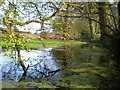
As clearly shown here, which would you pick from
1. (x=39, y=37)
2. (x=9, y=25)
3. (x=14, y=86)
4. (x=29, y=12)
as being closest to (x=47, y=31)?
(x=39, y=37)

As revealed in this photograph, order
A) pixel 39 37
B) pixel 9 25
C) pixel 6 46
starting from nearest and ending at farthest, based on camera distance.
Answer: pixel 6 46 < pixel 9 25 < pixel 39 37

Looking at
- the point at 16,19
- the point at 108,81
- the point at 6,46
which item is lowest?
the point at 108,81

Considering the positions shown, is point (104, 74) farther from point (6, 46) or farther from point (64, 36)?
point (6, 46)

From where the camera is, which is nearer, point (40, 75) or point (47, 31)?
point (47, 31)

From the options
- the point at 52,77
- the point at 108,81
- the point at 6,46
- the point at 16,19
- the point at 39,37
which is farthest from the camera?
the point at 52,77

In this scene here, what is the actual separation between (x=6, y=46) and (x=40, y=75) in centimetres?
196

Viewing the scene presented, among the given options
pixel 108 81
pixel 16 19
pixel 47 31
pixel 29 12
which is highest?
pixel 29 12

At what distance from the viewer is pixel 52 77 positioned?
12.8 feet

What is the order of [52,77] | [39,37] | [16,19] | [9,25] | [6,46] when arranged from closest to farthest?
[6,46]
[9,25]
[16,19]
[39,37]
[52,77]

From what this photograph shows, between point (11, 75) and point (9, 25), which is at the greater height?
point (9, 25)

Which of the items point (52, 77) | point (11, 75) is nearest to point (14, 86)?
point (11, 75)

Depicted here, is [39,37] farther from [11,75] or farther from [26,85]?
[11,75]

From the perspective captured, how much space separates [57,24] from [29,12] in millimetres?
818

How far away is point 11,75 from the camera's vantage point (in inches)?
157
